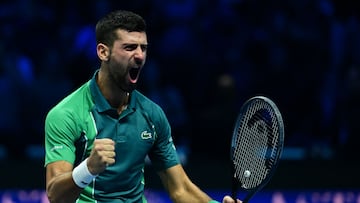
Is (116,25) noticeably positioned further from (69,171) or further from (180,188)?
(180,188)

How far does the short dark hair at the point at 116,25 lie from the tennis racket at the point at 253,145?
860 mm

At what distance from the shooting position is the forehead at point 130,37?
20.0ft

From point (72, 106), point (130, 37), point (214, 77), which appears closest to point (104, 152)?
point (72, 106)

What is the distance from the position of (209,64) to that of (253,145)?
521 centimetres

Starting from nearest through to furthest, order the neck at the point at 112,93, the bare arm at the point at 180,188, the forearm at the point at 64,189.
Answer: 1. the forearm at the point at 64,189
2. the neck at the point at 112,93
3. the bare arm at the point at 180,188

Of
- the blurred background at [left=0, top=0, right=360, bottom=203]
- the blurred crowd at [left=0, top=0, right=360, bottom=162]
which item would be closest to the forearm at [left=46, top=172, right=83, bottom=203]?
the blurred background at [left=0, top=0, right=360, bottom=203]

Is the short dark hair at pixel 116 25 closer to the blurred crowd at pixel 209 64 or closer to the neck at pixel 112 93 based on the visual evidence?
the neck at pixel 112 93

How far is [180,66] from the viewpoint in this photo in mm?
11547

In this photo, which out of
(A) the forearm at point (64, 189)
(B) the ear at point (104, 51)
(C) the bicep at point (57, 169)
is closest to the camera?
(A) the forearm at point (64, 189)

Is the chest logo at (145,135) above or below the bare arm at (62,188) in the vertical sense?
above

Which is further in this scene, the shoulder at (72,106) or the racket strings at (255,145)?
the racket strings at (255,145)

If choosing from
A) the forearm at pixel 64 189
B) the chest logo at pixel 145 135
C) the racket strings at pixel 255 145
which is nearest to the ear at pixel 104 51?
the chest logo at pixel 145 135

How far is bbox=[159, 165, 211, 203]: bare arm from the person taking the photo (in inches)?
260

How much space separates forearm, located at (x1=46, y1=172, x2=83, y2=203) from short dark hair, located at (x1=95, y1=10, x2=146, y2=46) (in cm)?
91
